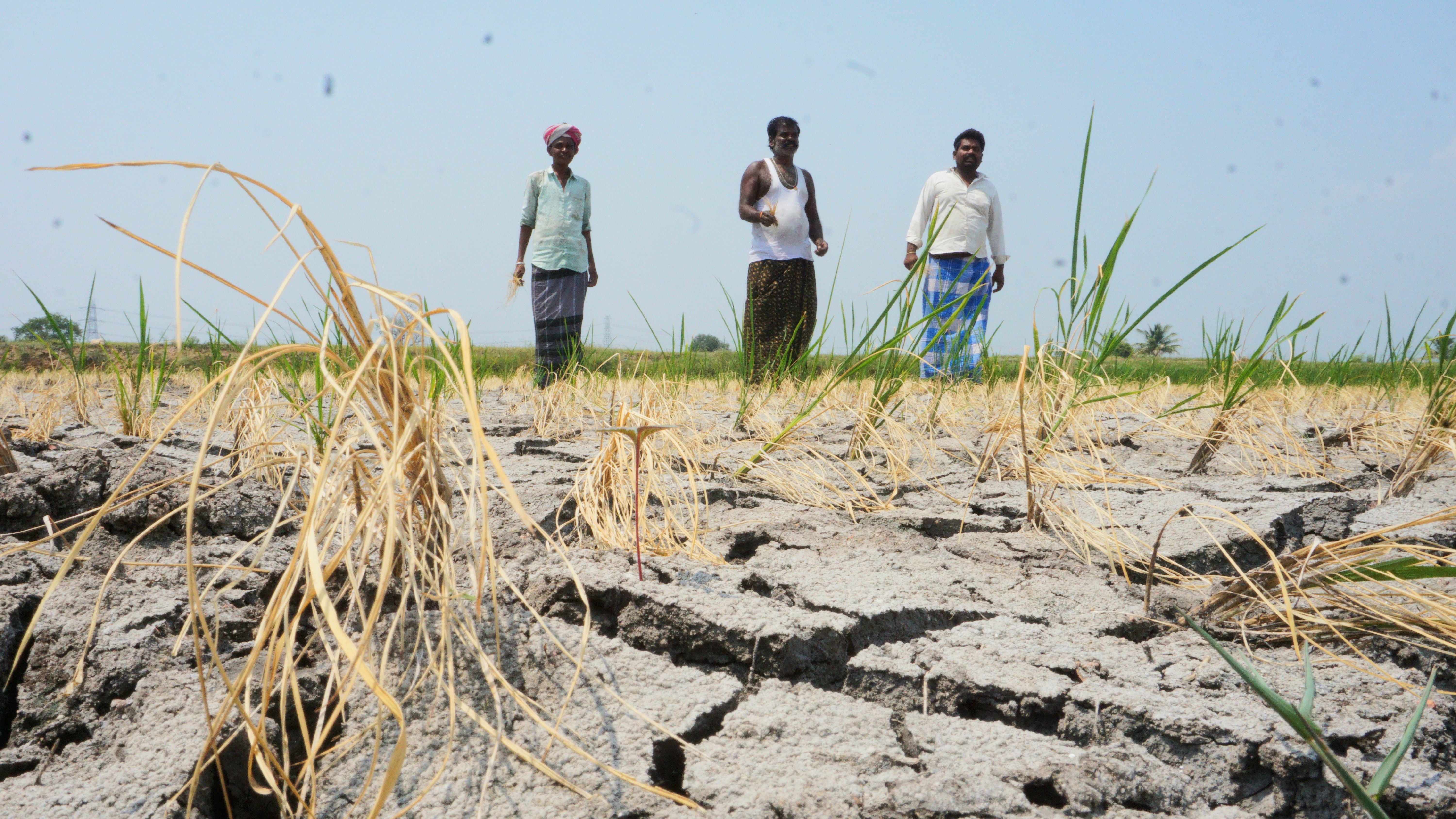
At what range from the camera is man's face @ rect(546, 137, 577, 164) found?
3830mm

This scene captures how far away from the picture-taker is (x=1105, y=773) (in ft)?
2.43

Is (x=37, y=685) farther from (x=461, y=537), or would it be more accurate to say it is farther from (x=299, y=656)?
(x=461, y=537)

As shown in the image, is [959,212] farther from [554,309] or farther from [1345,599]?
[1345,599]

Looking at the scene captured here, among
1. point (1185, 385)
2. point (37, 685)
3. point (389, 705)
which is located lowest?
point (37, 685)

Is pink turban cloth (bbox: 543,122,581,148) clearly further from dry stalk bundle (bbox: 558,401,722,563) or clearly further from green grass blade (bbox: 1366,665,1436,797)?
green grass blade (bbox: 1366,665,1436,797)

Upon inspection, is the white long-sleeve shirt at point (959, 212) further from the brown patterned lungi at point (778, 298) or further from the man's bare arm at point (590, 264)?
the man's bare arm at point (590, 264)

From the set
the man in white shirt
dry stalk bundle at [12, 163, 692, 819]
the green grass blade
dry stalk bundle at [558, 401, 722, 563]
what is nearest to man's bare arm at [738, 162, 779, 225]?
the man in white shirt

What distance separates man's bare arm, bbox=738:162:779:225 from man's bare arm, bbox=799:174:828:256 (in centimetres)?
23

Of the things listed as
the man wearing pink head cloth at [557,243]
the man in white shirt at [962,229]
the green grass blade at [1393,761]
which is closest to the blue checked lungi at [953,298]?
the man in white shirt at [962,229]

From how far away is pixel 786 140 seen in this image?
3721 millimetres

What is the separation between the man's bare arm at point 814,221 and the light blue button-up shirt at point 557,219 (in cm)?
109

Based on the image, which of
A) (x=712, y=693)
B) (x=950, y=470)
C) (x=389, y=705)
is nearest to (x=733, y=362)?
(x=950, y=470)

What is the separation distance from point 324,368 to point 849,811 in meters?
0.59

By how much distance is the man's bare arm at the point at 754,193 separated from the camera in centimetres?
370
